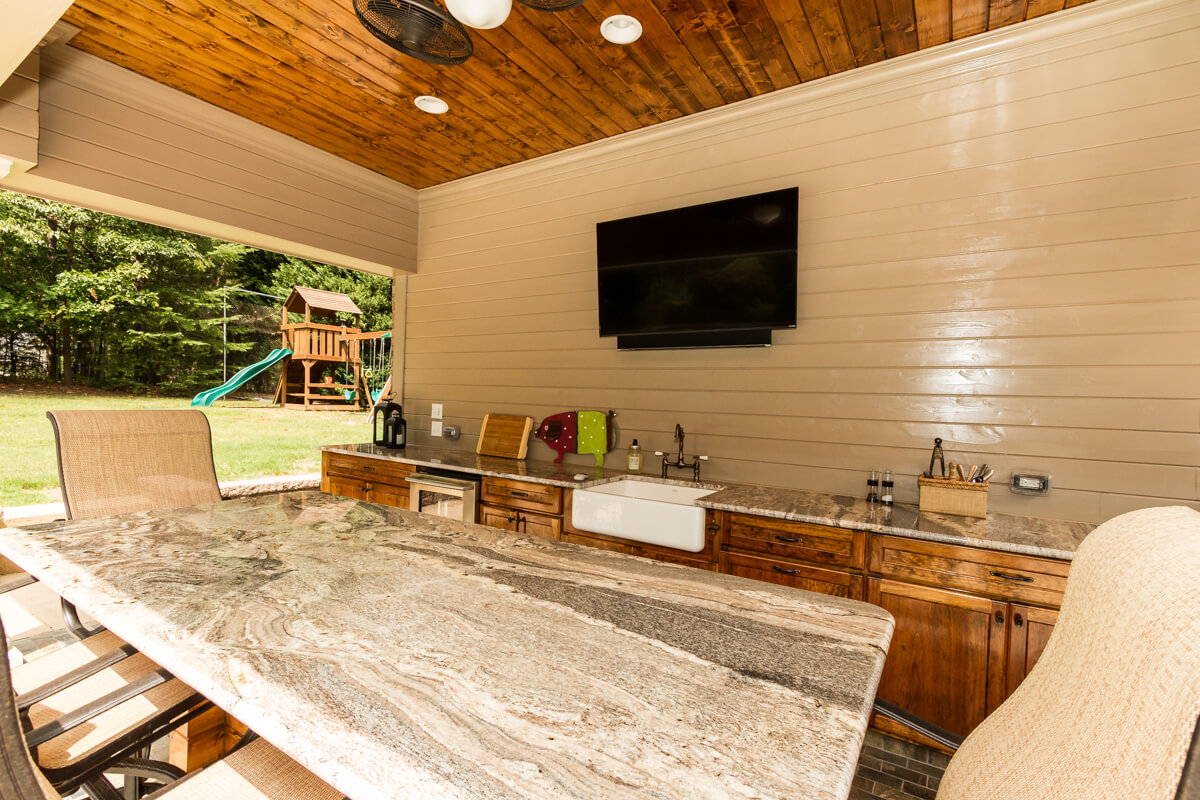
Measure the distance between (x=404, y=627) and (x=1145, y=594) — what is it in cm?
103

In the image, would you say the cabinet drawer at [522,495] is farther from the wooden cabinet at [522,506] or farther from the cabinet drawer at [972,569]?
the cabinet drawer at [972,569]

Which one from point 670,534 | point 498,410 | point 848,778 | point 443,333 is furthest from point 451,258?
point 848,778

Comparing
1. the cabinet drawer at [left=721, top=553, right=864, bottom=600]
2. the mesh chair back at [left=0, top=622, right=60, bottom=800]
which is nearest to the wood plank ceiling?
the cabinet drawer at [left=721, top=553, right=864, bottom=600]

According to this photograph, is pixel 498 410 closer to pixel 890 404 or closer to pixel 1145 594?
pixel 890 404

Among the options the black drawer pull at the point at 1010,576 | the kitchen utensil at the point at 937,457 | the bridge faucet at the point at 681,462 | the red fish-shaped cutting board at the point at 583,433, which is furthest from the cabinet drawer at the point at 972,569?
the red fish-shaped cutting board at the point at 583,433

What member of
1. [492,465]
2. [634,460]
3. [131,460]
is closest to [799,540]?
[634,460]

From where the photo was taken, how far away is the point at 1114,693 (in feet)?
1.90

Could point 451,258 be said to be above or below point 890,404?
above

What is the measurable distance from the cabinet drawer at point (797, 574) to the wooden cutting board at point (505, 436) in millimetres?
1734

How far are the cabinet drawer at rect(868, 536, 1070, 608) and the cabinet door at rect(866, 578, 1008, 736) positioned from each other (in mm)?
38

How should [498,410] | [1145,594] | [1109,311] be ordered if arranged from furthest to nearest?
1. [498,410]
2. [1109,311]
3. [1145,594]

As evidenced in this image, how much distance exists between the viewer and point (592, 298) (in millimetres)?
3492

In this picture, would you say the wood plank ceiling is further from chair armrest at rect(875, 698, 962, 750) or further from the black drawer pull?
chair armrest at rect(875, 698, 962, 750)

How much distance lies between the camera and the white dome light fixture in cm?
156
